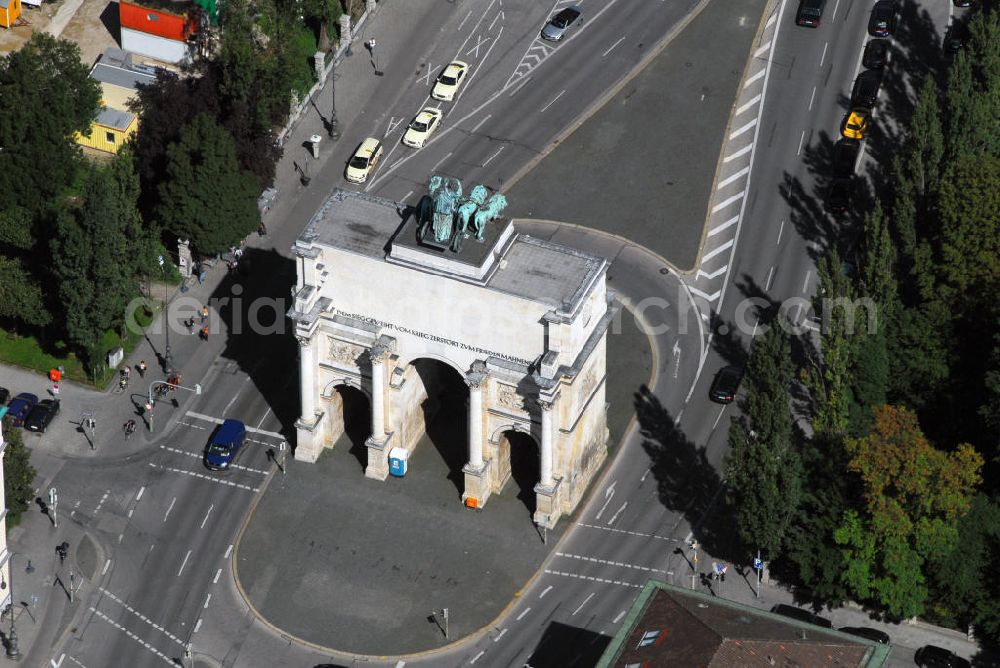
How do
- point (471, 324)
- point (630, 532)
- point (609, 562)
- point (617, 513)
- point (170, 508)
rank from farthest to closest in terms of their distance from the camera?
point (617, 513)
point (170, 508)
point (630, 532)
point (609, 562)
point (471, 324)

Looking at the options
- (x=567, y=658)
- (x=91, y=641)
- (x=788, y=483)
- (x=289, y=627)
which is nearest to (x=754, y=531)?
(x=788, y=483)

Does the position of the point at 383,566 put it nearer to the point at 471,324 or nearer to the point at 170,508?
the point at 170,508

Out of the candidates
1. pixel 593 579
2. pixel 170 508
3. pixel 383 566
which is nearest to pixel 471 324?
pixel 383 566

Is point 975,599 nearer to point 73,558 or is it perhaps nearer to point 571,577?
point 571,577

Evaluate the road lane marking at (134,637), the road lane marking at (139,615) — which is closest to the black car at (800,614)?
the road lane marking at (139,615)

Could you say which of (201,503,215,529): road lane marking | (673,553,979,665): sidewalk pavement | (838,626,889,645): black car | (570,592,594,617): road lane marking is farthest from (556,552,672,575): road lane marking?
(201,503,215,529): road lane marking

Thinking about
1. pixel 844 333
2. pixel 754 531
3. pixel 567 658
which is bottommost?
pixel 567 658

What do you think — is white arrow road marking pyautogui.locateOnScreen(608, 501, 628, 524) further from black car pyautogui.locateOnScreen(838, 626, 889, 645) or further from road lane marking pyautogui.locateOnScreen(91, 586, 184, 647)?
road lane marking pyautogui.locateOnScreen(91, 586, 184, 647)
